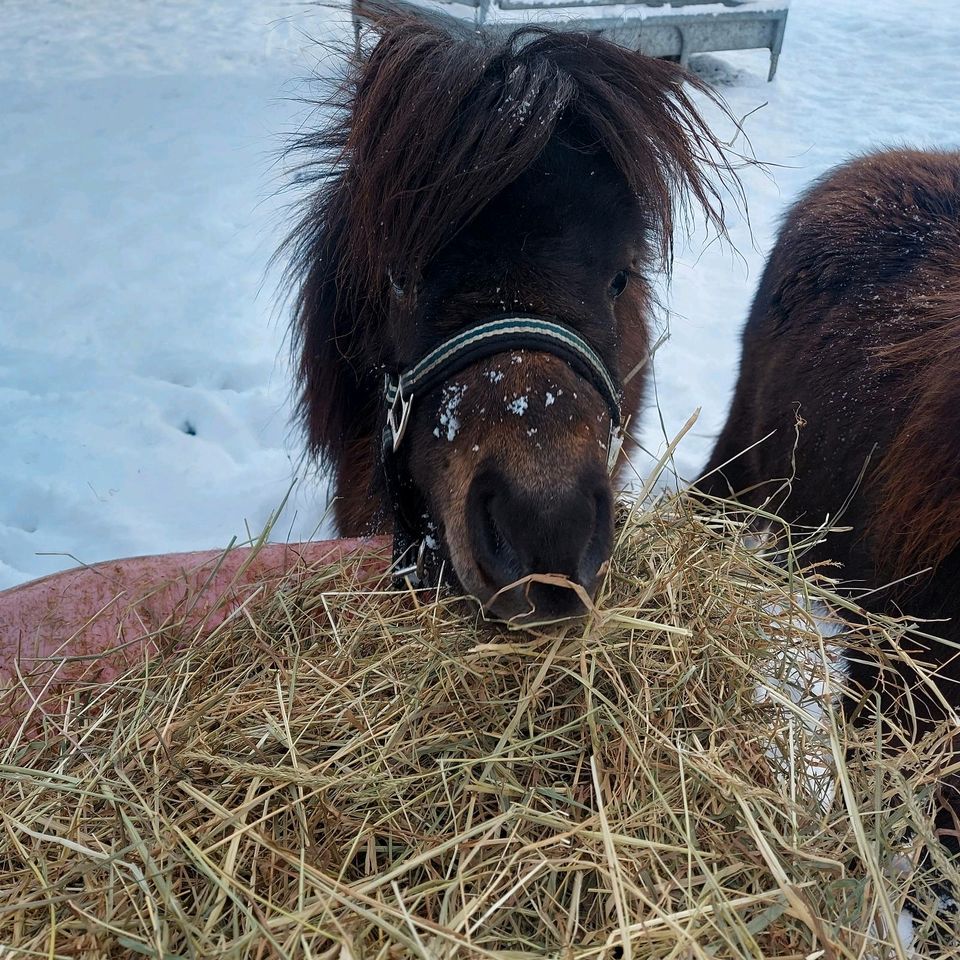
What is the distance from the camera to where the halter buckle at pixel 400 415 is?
1640 mm

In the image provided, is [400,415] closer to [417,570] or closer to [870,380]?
[417,570]

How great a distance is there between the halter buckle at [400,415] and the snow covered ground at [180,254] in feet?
2.56

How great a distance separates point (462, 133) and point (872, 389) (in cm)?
142

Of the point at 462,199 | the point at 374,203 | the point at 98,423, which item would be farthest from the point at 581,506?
the point at 98,423

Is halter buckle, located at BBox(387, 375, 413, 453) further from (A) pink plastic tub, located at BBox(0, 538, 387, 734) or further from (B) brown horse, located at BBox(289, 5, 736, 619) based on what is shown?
(A) pink plastic tub, located at BBox(0, 538, 387, 734)

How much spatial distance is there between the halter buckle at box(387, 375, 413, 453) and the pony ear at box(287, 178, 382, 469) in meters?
0.30

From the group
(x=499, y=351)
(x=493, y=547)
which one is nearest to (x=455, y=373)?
(x=499, y=351)

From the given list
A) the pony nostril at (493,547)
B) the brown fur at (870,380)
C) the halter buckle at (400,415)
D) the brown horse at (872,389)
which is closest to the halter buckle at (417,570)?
the halter buckle at (400,415)

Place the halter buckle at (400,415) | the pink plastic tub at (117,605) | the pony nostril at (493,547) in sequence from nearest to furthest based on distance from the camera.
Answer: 1. the pony nostril at (493,547)
2. the halter buckle at (400,415)
3. the pink plastic tub at (117,605)

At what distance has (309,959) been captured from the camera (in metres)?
1.00

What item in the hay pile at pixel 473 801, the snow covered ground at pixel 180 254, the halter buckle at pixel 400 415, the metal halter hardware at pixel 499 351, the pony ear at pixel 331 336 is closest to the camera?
the hay pile at pixel 473 801

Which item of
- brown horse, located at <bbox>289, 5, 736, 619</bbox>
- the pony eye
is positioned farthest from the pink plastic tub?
the pony eye

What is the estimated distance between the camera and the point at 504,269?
159 cm

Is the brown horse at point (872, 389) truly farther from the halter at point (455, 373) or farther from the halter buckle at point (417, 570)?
the halter buckle at point (417, 570)
